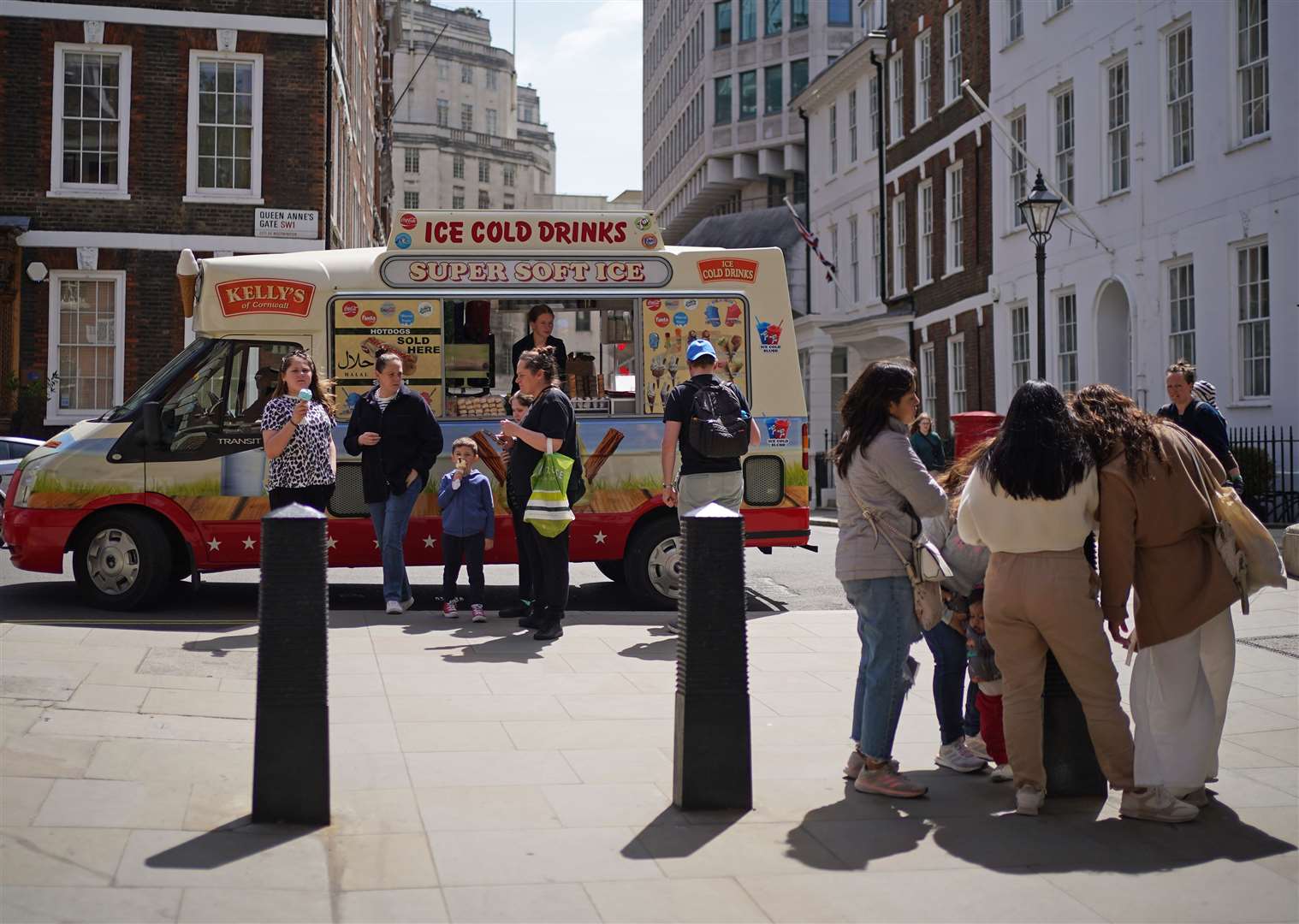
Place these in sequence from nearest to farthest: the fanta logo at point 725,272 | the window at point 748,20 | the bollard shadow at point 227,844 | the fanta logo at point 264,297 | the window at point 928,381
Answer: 1. the bollard shadow at point 227,844
2. the fanta logo at point 264,297
3. the fanta logo at point 725,272
4. the window at point 928,381
5. the window at point 748,20

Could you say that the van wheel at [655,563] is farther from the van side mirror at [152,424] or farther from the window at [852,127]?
the window at [852,127]

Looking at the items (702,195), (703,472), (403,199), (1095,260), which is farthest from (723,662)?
(403,199)

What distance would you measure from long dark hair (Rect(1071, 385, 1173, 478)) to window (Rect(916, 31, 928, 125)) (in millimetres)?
27489

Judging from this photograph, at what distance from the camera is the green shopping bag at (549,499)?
9273mm

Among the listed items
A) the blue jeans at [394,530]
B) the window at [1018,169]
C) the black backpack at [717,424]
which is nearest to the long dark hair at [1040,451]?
the black backpack at [717,424]

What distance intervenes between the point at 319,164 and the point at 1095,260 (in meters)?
12.9

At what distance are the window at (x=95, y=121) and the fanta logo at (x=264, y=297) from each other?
1364 centimetres

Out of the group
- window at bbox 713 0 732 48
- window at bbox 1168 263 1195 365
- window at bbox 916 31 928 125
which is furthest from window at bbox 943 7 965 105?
window at bbox 713 0 732 48

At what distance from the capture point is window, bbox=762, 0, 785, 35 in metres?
57.9

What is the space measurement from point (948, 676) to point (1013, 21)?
2320 centimetres

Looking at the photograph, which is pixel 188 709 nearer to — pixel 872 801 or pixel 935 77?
pixel 872 801

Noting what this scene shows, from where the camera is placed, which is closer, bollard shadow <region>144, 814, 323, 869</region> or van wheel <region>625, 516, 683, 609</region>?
bollard shadow <region>144, 814, 323, 869</region>

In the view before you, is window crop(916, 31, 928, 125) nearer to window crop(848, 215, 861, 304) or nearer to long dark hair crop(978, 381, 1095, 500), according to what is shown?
window crop(848, 215, 861, 304)

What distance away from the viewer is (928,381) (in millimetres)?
32281
